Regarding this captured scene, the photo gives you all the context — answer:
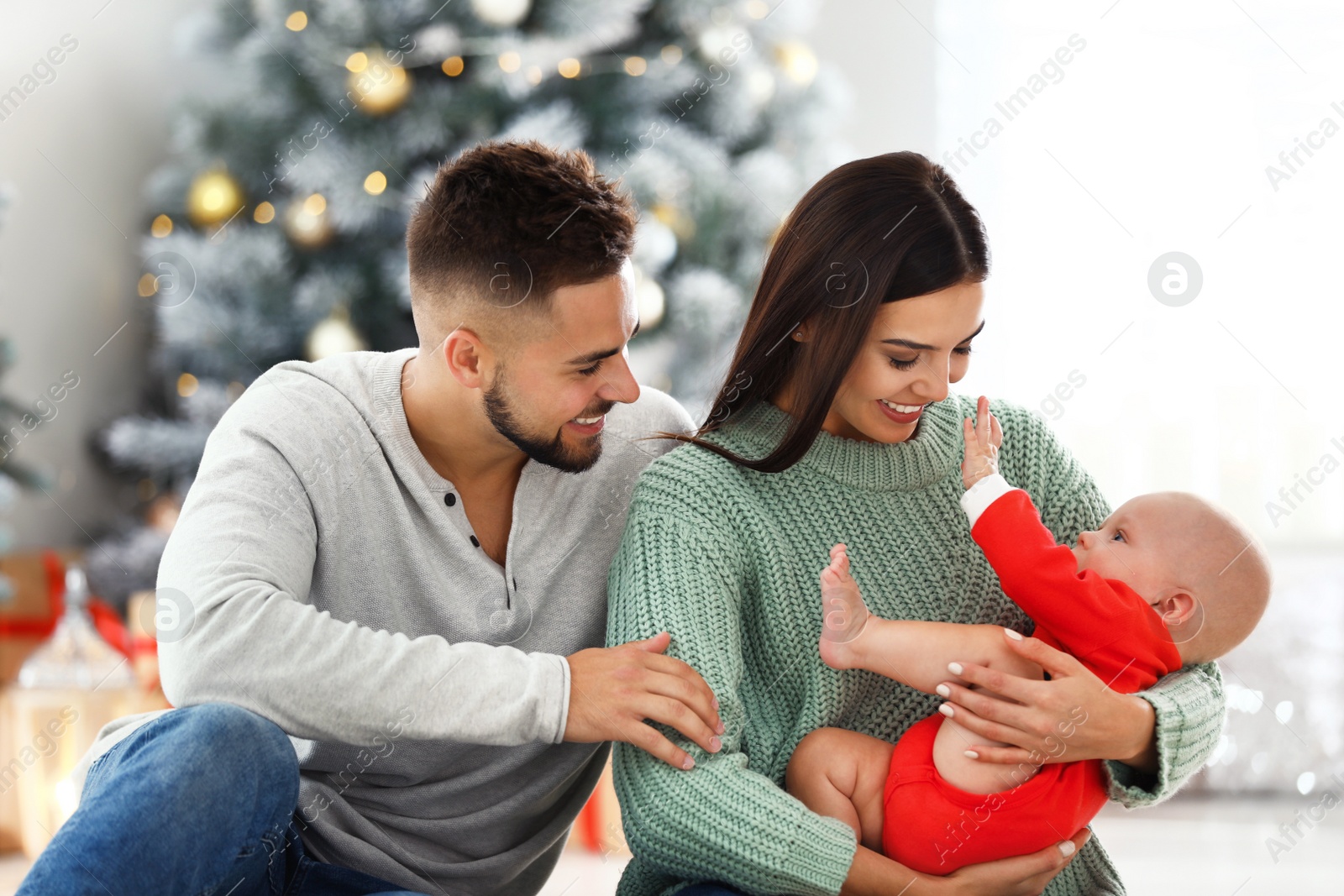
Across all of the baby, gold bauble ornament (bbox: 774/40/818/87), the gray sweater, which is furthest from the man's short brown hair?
gold bauble ornament (bbox: 774/40/818/87)

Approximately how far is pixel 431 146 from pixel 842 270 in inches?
55.0

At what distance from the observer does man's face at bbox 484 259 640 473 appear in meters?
1.36

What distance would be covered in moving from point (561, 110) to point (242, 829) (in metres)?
1.67

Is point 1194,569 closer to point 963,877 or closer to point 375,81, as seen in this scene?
point 963,877

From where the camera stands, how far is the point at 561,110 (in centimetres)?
Result: 234

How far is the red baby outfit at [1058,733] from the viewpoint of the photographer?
1.16m

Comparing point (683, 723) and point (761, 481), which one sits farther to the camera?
point (761, 481)

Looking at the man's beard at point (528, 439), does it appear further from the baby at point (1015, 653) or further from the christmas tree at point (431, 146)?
the christmas tree at point (431, 146)

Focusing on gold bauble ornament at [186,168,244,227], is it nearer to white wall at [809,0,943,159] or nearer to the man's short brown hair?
the man's short brown hair

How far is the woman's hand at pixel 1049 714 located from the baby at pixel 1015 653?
1 cm

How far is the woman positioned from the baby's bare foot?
8 centimetres

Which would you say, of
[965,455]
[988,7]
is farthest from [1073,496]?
[988,7]

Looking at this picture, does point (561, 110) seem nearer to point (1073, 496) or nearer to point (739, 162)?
point (739, 162)

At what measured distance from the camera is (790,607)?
134 centimetres
